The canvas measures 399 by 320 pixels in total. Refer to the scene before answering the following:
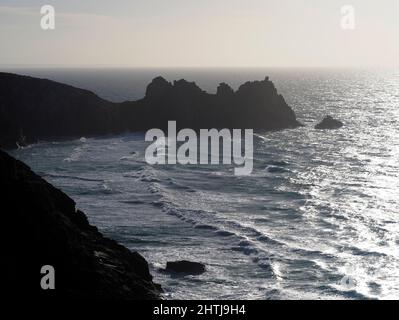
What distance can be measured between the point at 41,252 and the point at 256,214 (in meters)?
31.0

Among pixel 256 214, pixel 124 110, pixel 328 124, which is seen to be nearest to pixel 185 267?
pixel 256 214

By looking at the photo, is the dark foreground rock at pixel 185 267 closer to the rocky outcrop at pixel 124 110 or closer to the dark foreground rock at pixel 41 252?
the dark foreground rock at pixel 41 252

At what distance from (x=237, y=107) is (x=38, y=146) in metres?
45.8

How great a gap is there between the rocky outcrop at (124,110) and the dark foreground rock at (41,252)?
249 ft

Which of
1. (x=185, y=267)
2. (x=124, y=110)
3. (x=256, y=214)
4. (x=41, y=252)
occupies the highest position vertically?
(x=124, y=110)

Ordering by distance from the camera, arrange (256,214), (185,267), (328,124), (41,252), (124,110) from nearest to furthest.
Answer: (41,252)
(185,267)
(256,214)
(124,110)
(328,124)

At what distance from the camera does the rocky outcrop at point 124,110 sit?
379 feet

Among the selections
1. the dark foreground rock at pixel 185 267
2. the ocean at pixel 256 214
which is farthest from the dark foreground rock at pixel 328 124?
the dark foreground rock at pixel 185 267

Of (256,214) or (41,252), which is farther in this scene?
(256,214)

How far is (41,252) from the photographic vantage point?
31.0 meters

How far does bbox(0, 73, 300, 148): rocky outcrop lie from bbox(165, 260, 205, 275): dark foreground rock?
69.6 m

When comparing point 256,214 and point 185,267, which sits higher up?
point 256,214

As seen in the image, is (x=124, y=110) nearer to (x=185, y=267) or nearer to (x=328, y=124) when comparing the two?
(x=328, y=124)
